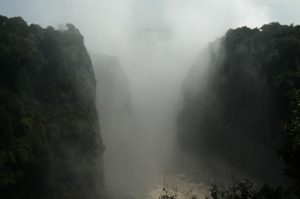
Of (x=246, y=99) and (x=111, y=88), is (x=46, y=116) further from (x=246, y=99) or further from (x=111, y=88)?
(x=246, y=99)

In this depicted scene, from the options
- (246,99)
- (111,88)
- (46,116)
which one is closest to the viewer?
(46,116)

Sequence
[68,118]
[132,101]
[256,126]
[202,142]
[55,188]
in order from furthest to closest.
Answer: [132,101] → [202,142] → [256,126] → [68,118] → [55,188]

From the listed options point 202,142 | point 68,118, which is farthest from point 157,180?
point 68,118

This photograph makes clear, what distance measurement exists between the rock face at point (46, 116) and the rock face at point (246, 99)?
90.6ft

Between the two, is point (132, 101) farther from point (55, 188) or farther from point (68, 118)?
point (55, 188)

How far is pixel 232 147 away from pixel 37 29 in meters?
41.8

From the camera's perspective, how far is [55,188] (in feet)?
213

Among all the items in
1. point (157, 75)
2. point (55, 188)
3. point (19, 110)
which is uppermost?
point (157, 75)

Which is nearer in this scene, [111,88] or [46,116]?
[46,116]

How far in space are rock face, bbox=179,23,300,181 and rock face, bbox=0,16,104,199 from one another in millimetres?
27629

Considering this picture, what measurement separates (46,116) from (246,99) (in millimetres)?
38282

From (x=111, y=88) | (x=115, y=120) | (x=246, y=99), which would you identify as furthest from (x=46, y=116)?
(x=246, y=99)

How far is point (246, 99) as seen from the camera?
91.8 m

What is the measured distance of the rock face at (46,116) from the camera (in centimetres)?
6250
